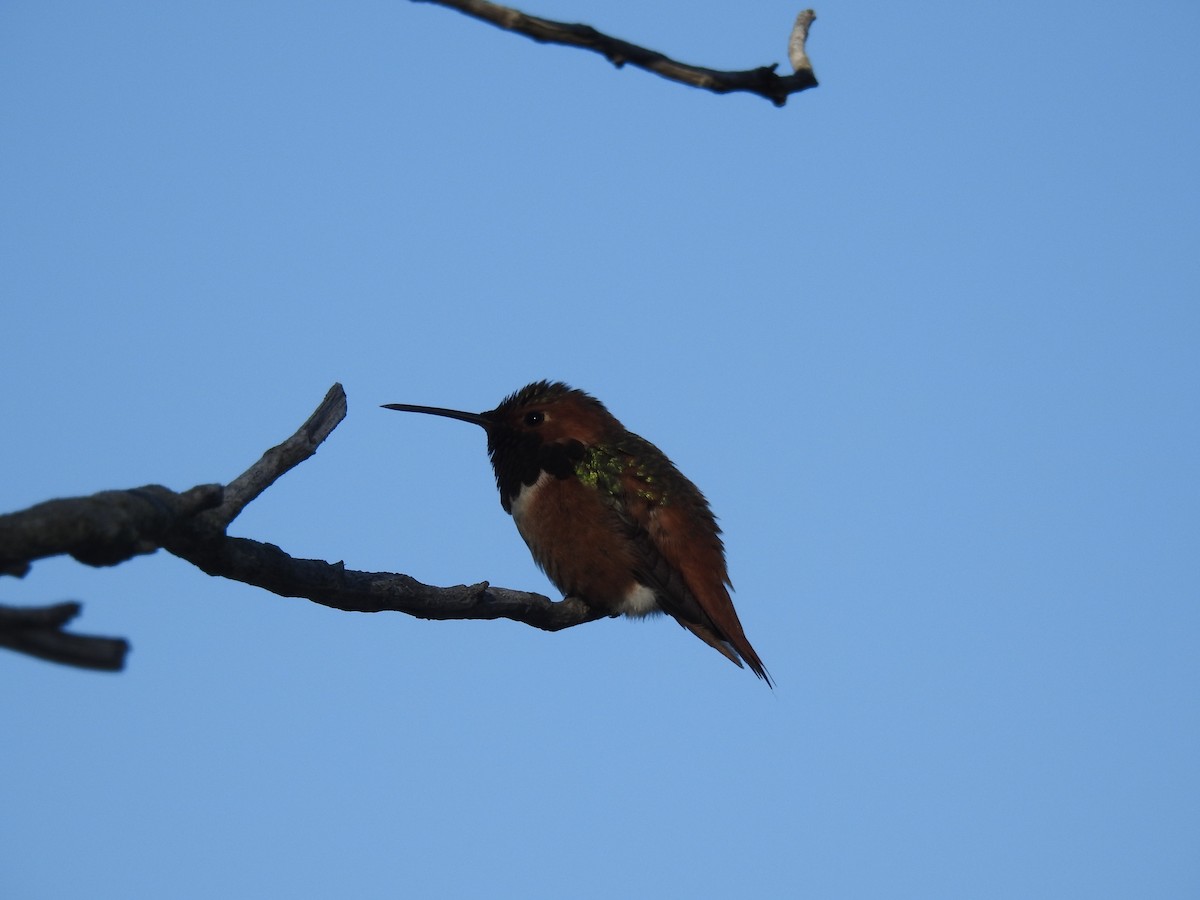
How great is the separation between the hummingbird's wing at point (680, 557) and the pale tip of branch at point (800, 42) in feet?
14.7

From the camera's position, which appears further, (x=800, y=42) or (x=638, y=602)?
(x=638, y=602)

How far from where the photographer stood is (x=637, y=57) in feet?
8.10

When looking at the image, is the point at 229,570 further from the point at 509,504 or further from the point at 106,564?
the point at 509,504

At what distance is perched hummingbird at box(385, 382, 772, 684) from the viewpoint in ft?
23.3

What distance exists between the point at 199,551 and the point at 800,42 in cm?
204

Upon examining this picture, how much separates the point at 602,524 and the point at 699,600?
2.65 ft

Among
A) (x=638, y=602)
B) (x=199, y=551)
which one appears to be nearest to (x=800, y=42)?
(x=199, y=551)

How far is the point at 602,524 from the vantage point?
714 cm

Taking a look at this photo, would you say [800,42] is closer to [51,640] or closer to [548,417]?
[51,640]

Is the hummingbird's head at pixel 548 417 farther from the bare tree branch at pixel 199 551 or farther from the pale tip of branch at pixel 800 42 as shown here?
the pale tip of branch at pixel 800 42

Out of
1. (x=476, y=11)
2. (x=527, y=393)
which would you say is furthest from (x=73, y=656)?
(x=527, y=393)

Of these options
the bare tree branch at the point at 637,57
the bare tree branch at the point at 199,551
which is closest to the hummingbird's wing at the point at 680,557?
the bare tree branch at the point at 199,551

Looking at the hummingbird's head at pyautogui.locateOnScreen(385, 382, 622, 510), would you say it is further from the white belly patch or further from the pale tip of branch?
the pale tip of branch

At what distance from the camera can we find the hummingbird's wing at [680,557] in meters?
7.20
